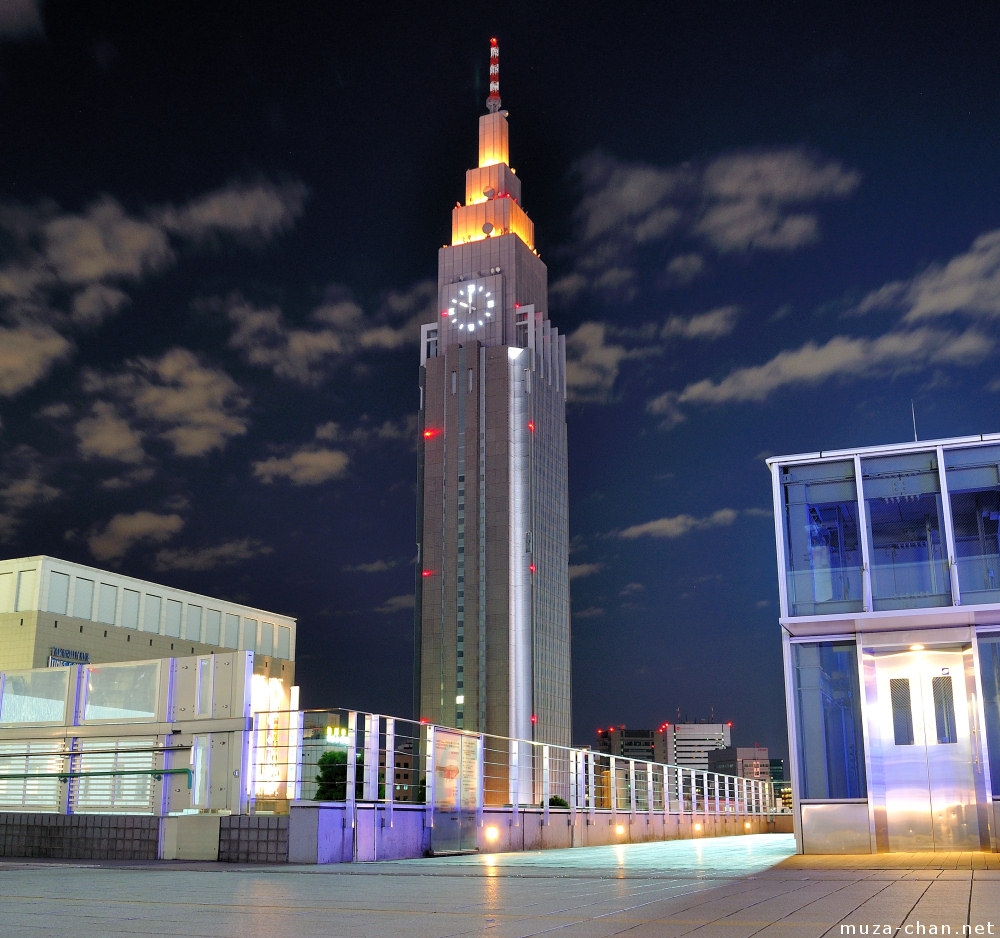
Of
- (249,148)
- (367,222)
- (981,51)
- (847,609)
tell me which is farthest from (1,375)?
(847,609)

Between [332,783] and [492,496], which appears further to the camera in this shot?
[492,496]

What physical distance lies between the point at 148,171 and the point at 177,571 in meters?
37.7

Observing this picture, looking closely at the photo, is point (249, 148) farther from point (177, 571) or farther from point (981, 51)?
point (981, 51)

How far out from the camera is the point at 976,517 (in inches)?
524

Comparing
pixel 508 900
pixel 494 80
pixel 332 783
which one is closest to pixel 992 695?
pixel 332 783

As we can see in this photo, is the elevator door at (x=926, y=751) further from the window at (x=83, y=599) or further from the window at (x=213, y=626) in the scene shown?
the window at (x=213, y=626)

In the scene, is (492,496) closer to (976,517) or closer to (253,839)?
(976,517)

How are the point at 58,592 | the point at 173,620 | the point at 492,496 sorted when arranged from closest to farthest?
1. the point at 58,592
2. the point at 173,620
3. the point at 492,496

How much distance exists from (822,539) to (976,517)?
191 centimetres

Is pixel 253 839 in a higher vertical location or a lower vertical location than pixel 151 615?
lower

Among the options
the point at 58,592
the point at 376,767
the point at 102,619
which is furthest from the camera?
the point at 102,619

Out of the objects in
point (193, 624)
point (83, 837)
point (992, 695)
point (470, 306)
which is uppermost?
point (470, 306)

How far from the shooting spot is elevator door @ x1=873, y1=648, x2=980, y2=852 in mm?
12703

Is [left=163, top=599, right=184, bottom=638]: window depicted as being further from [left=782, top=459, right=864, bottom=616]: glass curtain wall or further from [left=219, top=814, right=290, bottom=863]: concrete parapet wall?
[left=782, top=459, right=864, bottom=616]: glass curtain wall
